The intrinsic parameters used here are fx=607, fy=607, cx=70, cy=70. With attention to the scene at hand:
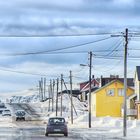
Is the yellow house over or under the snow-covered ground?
over

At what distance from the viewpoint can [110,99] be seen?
365 ft

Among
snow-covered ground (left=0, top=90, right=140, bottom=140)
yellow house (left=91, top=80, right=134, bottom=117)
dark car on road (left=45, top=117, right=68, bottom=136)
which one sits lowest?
snow-covered ground (left=0, top=90, right=140, bottom=140)

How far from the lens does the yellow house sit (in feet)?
364

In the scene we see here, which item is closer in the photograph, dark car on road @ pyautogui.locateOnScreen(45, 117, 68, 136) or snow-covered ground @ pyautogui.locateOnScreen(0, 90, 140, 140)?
snow-covered ground @ pyautogui.locateOnScreen(0, 90, 140, 140)

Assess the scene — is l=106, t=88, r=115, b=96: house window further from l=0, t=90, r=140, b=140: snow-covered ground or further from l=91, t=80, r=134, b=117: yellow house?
l=0, t=90, r=140, b=140: snow-covered ground

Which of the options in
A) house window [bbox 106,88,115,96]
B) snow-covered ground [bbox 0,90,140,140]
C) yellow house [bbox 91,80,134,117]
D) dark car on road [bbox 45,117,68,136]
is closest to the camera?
snow-covered ground [bbox 0,90,140,140]

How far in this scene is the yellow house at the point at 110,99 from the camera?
4363 inches

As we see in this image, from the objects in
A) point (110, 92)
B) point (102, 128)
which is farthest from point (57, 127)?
point (110, 92)

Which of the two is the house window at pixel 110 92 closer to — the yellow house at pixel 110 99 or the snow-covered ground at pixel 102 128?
the yellow house at pixel 110 99

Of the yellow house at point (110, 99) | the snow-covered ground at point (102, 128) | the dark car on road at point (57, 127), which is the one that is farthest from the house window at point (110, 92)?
the dark car on road at point (57, 127)

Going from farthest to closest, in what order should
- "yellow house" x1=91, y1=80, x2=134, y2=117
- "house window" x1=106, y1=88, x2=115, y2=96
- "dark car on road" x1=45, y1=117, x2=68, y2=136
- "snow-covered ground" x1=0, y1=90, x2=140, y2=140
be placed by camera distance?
"house window" x1=106, y1=88, x2=115, y2=96
"yellow house" x1=91, y1=80, x2=134, y2=117
"dark car on road" x1=45, y1=117, x2=68, y2=136
"snow-covered ground" x1=0, y1=90, x2=140, y2=140

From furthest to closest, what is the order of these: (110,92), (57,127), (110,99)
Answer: (110,99) → (110,92) → (57,127)

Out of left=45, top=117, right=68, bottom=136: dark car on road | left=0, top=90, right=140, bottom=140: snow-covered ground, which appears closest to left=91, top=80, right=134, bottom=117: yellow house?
left=0, top=90, right=140, bottom=140: snow-covered ground

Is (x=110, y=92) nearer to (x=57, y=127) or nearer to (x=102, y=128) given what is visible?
(x=102, y=128)
